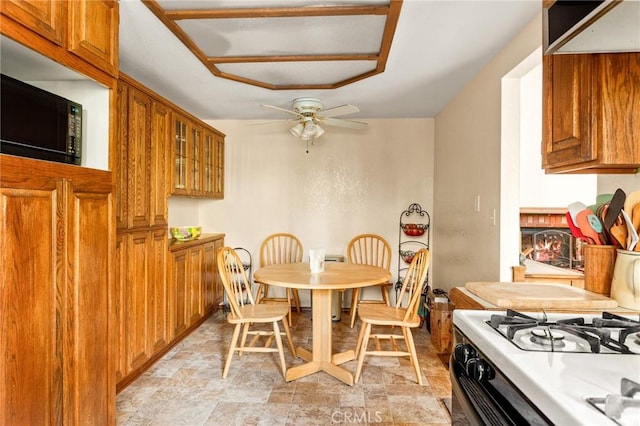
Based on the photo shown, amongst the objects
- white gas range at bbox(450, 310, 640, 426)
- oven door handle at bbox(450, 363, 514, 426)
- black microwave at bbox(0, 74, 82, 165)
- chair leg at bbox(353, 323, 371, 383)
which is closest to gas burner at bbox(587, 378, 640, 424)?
white gas range at bbox(450, 310, 640, 426)

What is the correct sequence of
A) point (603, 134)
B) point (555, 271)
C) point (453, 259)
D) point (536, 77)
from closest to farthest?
1. point (603, 134)
2. point (555, 271)
3. point (536, 77)
4. point (453, 259)

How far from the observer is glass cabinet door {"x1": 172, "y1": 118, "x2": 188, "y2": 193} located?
3314 millimetres

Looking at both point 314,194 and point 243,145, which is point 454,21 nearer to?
point 314,194

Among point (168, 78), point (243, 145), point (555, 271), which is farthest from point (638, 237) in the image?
point (243, 145)

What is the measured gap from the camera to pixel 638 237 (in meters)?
1.42

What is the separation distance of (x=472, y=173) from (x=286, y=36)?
6.07 feet

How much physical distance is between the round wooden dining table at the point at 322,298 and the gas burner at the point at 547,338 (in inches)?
62.0

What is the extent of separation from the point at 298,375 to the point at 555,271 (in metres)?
1.95

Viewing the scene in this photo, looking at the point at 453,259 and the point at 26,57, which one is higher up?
the point at 26,57

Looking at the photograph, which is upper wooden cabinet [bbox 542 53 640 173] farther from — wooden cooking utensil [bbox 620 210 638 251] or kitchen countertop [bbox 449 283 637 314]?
kitchen countertop [bbox 449 283 637 314]

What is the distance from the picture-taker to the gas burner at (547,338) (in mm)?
951

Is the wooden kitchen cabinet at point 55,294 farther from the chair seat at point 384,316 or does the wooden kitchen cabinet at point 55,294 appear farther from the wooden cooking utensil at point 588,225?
the wooden cooking utensil at point 588,225

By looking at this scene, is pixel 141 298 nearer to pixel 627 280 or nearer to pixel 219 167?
pixel 219 167

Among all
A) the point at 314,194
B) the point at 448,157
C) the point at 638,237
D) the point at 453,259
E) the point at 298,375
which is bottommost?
the point at 298,375
